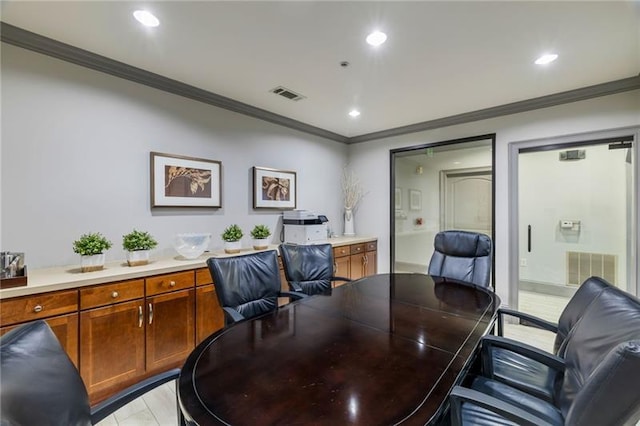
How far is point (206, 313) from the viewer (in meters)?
2.60

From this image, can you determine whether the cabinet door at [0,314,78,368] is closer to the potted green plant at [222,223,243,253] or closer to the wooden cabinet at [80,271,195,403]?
the wooden cabinet at [80,271,195,403]

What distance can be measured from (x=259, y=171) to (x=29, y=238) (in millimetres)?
2185

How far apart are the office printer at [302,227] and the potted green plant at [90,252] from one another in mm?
2099

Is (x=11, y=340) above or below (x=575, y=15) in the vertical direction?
below

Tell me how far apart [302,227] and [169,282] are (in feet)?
5.73

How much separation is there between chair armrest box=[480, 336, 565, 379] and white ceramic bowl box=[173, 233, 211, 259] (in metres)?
2.33

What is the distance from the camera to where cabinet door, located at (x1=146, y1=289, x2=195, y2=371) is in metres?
2.26

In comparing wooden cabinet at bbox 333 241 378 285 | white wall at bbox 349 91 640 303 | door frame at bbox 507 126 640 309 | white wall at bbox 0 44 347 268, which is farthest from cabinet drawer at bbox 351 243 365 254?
door frame at bbox 507 126 640 309

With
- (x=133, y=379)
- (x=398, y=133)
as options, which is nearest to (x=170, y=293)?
(x=133, y=379)

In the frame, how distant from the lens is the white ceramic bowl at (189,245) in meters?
2.66

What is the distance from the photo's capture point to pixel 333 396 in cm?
99

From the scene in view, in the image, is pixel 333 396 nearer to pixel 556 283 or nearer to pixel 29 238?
pixel 29 238

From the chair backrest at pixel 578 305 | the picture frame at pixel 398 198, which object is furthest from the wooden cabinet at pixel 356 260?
the chair backrest at pixel 578 305

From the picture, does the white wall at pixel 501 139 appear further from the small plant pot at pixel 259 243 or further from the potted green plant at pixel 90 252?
the potted green plant at pixel 90 252
